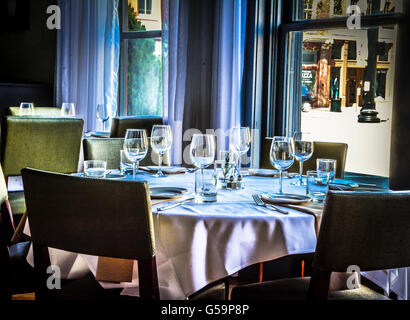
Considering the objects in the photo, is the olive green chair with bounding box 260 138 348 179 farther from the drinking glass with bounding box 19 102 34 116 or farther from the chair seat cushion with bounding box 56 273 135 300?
the drinking glass with bounding box 19 102 34 116

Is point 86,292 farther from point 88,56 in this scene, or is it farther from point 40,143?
point 88,56

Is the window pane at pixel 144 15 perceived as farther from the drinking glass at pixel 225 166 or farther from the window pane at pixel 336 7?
the drinking glass at pixel 225 166

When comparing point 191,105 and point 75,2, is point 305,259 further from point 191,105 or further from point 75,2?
point 75,2

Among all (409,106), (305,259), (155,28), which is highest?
(155,28)

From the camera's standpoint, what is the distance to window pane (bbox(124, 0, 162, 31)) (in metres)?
4.92

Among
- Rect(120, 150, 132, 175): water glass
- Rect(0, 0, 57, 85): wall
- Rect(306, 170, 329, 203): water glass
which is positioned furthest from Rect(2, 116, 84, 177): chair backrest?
Rect(0, 0, 57, 85): wall

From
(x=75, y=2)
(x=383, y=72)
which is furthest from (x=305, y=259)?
(x=75, y=2)

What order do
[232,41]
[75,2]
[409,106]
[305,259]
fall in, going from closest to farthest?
[305,259], [409,106], [232,41], [75,2]

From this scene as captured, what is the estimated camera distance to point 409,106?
3.00 metres

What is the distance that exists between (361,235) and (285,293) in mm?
354

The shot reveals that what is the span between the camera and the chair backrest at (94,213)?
123 cm

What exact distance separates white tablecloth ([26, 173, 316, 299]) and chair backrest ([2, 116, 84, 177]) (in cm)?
173
